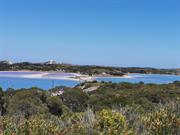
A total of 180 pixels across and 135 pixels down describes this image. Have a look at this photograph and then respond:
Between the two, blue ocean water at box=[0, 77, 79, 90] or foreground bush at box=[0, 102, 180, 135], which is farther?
blue ocean water at box=[0, 77, 79, 90]

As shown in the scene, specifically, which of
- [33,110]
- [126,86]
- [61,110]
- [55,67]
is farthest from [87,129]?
[55,67]

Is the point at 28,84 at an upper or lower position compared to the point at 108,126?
lower

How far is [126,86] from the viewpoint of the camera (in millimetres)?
41094

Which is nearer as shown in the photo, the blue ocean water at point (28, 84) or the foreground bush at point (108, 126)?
the foreground bush at point (108, 126)

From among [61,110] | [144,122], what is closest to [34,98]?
[61,110]

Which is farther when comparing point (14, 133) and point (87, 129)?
point (87, 129)

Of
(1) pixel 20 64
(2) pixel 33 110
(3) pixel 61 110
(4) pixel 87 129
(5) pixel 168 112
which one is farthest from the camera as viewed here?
(1) pixel 20 64

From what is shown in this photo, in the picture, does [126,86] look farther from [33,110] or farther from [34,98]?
[33,110]

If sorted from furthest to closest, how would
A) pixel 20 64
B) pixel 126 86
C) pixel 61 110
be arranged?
1. pixel 20 64
2. pixel 126 86
3. pixel 61 110

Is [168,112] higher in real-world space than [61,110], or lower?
higher

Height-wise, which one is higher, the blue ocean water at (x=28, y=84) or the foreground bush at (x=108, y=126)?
the foreground bush at (x=108, y=126)

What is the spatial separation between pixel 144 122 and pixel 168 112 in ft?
1.52

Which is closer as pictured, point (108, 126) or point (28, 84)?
point (108, 126)

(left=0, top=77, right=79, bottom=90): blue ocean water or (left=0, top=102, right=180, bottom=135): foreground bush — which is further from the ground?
(left=0, top=102, right=180, bottom=135): foreground bush
